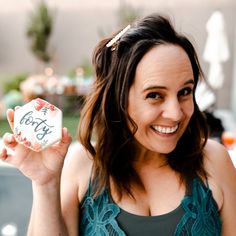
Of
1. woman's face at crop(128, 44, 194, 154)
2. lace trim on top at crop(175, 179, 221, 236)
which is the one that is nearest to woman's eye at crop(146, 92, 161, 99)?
woman's face at crop(128, 44, 194, 154)

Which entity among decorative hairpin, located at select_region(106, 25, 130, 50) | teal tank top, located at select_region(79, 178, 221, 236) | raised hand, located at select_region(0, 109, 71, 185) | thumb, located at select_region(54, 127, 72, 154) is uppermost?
decorative hairpin, located at select_region(106, 25, 130, 50)

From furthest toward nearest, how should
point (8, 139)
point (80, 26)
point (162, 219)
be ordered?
1. point (80, 26)
2. point (162, 219)
3. point (8, 139)

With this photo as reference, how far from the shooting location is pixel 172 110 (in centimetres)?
94

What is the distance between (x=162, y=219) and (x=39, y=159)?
1.24ft

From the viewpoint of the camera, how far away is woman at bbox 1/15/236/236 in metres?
0.96

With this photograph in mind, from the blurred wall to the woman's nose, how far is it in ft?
17.6

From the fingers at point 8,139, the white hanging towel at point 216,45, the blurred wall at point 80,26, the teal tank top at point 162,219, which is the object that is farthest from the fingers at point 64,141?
the blurred wall at point 80,26

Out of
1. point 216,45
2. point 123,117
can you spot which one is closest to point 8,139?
point 123,117

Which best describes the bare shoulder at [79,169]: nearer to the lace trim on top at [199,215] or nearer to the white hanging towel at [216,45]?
the lace trim on top at [199,215]

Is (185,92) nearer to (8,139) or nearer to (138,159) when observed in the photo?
(138,159)

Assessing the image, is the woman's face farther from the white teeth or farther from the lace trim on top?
the lace trim on top

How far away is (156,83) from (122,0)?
571 centimetres

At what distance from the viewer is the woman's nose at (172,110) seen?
3.09 ft

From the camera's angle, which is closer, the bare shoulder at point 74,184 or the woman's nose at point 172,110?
the woman's nose at point 172,110
